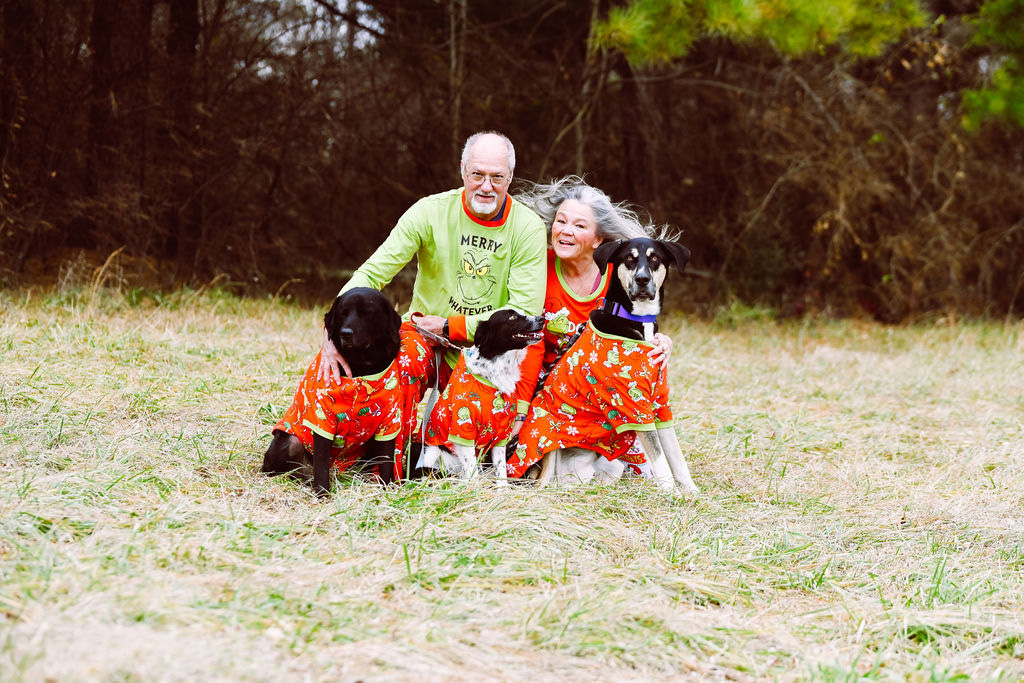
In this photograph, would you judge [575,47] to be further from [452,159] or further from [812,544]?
[812,544]

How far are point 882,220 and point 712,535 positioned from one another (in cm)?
758

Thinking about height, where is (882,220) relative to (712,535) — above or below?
above

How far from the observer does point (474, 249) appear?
12.2 feet

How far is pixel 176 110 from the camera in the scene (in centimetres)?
750

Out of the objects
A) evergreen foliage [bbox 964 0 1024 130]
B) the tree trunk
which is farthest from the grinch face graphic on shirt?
evergreen foliage [bbox 964 0 1024 130]

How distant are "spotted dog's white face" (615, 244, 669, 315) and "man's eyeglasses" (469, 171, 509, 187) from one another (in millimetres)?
611

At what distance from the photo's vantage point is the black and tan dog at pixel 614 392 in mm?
3400

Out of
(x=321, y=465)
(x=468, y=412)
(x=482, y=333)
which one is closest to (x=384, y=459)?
(x=321, y=465)

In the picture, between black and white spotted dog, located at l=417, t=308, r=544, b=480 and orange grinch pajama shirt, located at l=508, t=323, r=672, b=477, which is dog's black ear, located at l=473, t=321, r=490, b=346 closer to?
black and white spotted dog, located at l=417, t=308, r=544, b=480

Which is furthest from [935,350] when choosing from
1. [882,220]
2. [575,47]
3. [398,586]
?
[398,586]

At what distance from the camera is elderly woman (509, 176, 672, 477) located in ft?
12.8

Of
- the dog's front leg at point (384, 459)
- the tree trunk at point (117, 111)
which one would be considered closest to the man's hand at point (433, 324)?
the dog's front leg at point (384, 459)

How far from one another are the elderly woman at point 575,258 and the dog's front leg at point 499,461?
49 centimetres

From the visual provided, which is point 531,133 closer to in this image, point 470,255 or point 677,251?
point 470,255
